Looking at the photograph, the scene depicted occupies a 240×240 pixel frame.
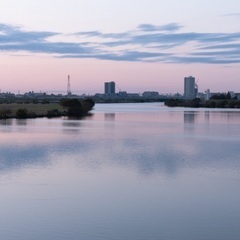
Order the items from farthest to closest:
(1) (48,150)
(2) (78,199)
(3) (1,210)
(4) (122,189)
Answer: (1) (48,150) < (4) (122,189) < (2) (78,199) < (3) (1,210)

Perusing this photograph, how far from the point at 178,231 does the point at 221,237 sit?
31cm

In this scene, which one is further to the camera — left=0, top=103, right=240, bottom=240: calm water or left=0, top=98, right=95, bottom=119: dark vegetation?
left=0, top=98, right=95, bottom=119: dark vegetation

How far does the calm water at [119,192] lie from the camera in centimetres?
366

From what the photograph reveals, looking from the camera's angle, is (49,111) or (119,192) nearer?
(119,192)

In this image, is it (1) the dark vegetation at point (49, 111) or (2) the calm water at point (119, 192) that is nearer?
(2) the calm water at point (119, 192)

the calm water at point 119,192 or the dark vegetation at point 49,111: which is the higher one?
the dark vegetation at point 49,111

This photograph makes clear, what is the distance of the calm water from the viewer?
3656 mm

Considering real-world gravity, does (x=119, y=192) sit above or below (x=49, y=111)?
below

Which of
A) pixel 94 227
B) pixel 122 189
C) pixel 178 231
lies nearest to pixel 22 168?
pixel 122 189

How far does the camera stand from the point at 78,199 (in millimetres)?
4484

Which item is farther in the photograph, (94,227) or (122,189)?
(122,189)

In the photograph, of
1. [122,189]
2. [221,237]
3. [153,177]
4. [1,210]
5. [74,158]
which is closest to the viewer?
[221,237]

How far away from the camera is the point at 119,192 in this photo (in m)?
4.82

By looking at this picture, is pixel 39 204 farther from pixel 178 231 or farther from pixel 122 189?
pixel 178 231
